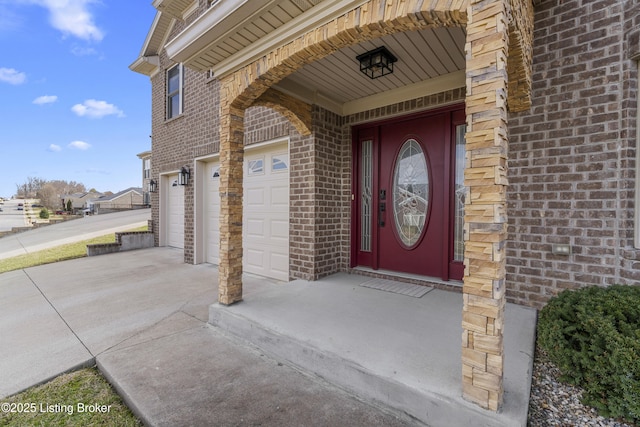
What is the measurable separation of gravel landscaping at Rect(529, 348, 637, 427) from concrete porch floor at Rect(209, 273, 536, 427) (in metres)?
0.14

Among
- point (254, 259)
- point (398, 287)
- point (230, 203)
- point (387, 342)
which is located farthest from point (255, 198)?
point (387, 342)

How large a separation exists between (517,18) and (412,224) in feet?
8.32

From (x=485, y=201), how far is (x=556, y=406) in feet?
4.46

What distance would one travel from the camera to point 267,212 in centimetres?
499

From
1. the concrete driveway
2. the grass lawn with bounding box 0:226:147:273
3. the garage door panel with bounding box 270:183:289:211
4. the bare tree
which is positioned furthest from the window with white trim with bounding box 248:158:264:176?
the bare tree

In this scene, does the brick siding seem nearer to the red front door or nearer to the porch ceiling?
the porch ceiling

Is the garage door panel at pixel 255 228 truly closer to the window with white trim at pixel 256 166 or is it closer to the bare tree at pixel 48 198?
the window with white trim at pixel 256 166

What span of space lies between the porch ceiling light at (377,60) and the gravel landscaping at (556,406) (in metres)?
3.00

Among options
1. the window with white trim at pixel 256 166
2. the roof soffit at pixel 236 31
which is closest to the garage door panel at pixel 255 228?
the window with white trim at pixel 256 166

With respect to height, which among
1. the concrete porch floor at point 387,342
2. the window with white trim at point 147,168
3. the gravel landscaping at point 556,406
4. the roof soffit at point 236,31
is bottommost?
the gravel landscaping at point 556,406

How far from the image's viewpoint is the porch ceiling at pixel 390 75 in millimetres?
2803

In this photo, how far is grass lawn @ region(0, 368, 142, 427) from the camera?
1852 mm

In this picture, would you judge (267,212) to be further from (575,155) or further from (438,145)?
(575,155)

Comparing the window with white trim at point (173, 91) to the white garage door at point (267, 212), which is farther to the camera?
the window with white trim at point (173, 91)
